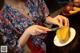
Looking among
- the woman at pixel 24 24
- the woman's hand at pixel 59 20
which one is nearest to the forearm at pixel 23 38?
the woman at pixel 24 24

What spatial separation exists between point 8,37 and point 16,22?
6cm

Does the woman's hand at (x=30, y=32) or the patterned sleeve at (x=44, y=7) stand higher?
the patterned sleeve at (x=44, y=7)

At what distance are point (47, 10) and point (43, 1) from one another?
4 cm

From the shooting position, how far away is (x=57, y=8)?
0.70 m

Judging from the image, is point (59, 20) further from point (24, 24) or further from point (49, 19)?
point (24, 24)

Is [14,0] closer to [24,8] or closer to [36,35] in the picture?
[24,8]

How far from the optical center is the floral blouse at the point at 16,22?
2.10 ft

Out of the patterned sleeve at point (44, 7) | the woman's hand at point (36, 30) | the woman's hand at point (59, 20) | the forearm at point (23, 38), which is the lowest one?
the forearm at point (23, 38)

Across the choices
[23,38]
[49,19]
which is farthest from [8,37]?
[49,19]

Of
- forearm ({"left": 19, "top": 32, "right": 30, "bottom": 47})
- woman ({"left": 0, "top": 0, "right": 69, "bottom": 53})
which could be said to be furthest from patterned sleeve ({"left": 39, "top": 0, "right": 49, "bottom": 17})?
forearm ({"left": 19, "top": 32, "right": 30, "bottom": 47})

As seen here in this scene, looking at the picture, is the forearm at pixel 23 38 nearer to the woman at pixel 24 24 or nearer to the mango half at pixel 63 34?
the woman at pixel 24 24

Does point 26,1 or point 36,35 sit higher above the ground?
point 26,1

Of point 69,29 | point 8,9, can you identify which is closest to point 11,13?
point 8,9

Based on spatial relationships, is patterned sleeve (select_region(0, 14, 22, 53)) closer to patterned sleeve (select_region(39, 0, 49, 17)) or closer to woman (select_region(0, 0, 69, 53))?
woman (select_region(0, 0, 69, 53))
